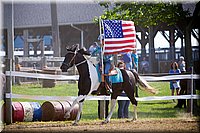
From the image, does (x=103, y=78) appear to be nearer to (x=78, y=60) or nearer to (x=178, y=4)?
(x=78, y=60)

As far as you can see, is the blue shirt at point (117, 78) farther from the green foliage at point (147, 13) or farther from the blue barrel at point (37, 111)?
the green foliage at point (147, 13)

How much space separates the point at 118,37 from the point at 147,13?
301cm

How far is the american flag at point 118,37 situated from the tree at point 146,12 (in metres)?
2.60

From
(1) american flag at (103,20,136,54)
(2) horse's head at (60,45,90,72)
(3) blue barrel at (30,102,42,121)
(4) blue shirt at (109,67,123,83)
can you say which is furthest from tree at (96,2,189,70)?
(3) blue barrel at (30,102,42,121)

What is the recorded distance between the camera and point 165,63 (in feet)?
56.1

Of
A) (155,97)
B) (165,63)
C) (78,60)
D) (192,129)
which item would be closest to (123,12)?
(155,97)

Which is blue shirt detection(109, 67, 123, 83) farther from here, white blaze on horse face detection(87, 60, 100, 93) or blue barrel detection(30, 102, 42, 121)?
blue barrel detection(30, 102, 42, 121)

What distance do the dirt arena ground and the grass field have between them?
3.32 feet

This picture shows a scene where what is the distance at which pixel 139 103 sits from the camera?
36.0ft

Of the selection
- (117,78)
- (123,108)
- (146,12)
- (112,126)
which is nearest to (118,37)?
(117,78)

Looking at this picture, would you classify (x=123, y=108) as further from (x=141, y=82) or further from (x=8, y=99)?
(x=8, y=99)

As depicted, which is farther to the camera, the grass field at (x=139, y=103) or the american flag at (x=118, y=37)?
the grass field at (x=139, y=103)

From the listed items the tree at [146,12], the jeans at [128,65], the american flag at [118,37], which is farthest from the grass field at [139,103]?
the american flag at [118,37]

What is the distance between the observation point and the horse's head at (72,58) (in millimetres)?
7862
